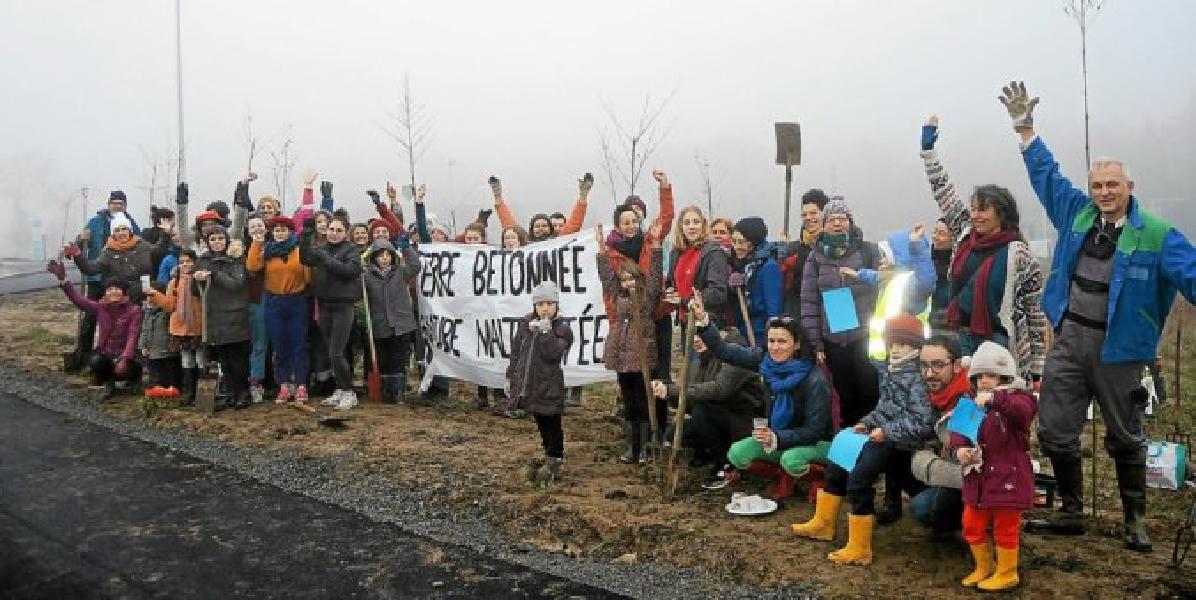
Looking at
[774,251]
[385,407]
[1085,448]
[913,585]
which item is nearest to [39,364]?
[385,407]

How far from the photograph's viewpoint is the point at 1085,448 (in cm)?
914

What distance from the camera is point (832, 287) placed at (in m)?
6.36

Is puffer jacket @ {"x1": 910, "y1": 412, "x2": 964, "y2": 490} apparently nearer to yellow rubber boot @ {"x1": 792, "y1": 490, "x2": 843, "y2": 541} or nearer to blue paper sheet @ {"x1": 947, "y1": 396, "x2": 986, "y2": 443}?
blue paper sheet @ {"x1": 947, "y1": 396, "x2": 986, "y2": 443}

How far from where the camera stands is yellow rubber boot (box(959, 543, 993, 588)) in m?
4.75

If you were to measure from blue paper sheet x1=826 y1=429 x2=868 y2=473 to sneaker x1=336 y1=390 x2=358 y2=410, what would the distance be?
6217 mm

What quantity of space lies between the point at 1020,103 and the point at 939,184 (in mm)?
974

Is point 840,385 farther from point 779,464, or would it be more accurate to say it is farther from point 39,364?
point 39,364

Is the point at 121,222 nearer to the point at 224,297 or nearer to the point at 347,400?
the point at 224,297

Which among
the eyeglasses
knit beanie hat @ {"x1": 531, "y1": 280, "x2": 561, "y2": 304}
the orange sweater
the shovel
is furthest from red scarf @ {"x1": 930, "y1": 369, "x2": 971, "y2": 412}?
the orange sweater

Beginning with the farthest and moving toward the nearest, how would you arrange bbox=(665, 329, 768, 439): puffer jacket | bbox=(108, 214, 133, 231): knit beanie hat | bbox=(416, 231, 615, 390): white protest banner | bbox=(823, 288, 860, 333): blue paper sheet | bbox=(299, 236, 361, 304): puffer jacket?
bbox=(108, 214, 133, 231): knit beanie hat → bbox=(299, 236, 361, 304): puffer jacket → bbox=(416, 231, 615, 390): white protest banner → bbox=(665, 329, 768, 439): puffer jacket → bbox=(823, 288, 860, 333): blue paper sheet

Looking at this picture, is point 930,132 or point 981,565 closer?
point 981,565

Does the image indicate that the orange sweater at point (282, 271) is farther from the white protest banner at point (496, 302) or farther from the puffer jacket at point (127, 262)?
the puffer jacket at point (127, 262)

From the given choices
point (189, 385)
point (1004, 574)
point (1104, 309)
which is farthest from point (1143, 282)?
point (189, 385)

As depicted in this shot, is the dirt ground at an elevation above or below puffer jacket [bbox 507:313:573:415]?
below
